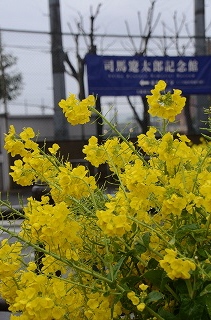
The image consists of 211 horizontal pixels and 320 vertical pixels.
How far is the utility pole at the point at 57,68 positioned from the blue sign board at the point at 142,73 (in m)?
0.65

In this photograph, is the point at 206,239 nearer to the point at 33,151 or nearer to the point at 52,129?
the point at 33,151

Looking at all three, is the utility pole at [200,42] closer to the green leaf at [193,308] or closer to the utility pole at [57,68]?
the utility pole at [57,68]

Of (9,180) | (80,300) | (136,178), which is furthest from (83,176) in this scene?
(9,180)

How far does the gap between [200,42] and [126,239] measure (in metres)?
8.38

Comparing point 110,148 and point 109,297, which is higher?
point 110,148

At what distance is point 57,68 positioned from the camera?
25.9 feet

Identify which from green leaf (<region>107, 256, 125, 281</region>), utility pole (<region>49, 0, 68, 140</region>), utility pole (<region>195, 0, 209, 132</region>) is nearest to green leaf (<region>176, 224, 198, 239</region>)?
green leaf (<region>107, 256, 125, 281</region>)

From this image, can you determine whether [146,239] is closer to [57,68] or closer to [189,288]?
[189,288]

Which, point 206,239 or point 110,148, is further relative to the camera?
point 110,148

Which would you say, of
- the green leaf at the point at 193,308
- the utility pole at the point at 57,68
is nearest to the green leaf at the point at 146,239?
the green leaf at the point at 193,308

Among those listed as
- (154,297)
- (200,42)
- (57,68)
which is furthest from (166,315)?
(200,42)

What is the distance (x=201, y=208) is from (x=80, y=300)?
275mm

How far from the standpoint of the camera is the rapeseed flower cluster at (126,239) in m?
0.77

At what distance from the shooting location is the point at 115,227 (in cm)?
73
